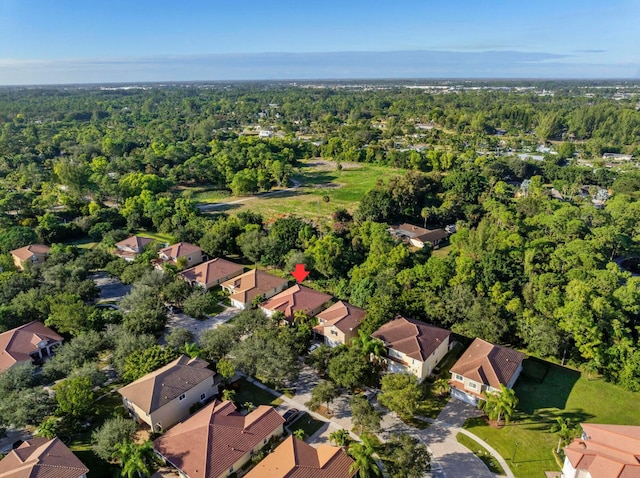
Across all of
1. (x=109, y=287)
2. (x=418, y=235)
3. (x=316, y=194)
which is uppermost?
(x=316, y=194)

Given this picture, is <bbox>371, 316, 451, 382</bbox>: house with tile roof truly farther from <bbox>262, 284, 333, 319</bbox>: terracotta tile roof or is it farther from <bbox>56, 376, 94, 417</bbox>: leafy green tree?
<bbox>56, 376, 94, 417</bbox>: leafy green tree

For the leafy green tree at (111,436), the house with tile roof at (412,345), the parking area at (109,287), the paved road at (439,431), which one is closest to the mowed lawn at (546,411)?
the paved road at (439,431)

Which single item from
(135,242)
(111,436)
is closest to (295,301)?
(111,436)

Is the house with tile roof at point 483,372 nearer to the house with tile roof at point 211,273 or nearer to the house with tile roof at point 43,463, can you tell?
the house with tile roof at point 43,463

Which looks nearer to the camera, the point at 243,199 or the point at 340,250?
the point at 340,250

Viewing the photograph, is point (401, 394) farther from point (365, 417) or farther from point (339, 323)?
point (339, 323)
